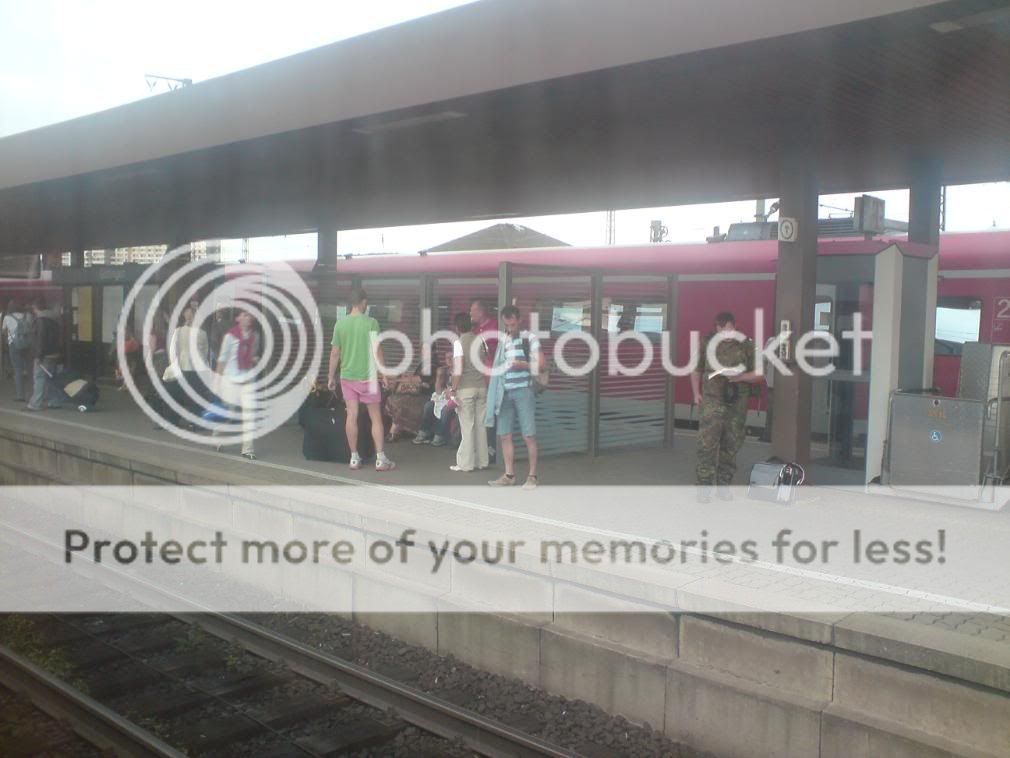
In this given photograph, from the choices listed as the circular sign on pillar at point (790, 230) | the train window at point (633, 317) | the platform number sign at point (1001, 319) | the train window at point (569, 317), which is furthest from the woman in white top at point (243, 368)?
the platform number sign at point (1001, 319)

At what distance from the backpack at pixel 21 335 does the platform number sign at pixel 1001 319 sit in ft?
47.9

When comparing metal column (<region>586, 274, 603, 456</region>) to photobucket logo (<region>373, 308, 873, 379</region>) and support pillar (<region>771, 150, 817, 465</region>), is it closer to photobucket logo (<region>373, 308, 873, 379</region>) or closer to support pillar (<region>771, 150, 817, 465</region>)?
photobucket logo (<region>373, 308, 873, 379</region>)

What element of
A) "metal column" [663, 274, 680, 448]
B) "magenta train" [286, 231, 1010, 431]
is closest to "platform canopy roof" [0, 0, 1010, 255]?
"magenta train" [286, 231, 1010, 431]

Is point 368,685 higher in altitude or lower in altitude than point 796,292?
lower

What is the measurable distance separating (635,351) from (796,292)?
293 centimetres

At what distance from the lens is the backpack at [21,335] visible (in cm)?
1566

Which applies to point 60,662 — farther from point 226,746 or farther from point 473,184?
point 473,184

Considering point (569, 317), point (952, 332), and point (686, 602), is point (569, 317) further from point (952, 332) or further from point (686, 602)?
point (952, 332)

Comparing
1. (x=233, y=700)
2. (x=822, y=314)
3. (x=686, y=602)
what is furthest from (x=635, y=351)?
(x=233, y=700)

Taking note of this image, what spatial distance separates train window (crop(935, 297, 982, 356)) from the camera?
1353 cm

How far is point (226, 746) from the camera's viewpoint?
5.81 metres

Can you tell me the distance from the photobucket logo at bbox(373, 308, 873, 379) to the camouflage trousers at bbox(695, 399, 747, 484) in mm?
346

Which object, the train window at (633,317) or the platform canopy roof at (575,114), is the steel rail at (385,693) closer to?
the platform canopy roof at (575,114)

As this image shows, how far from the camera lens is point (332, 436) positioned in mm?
10586
